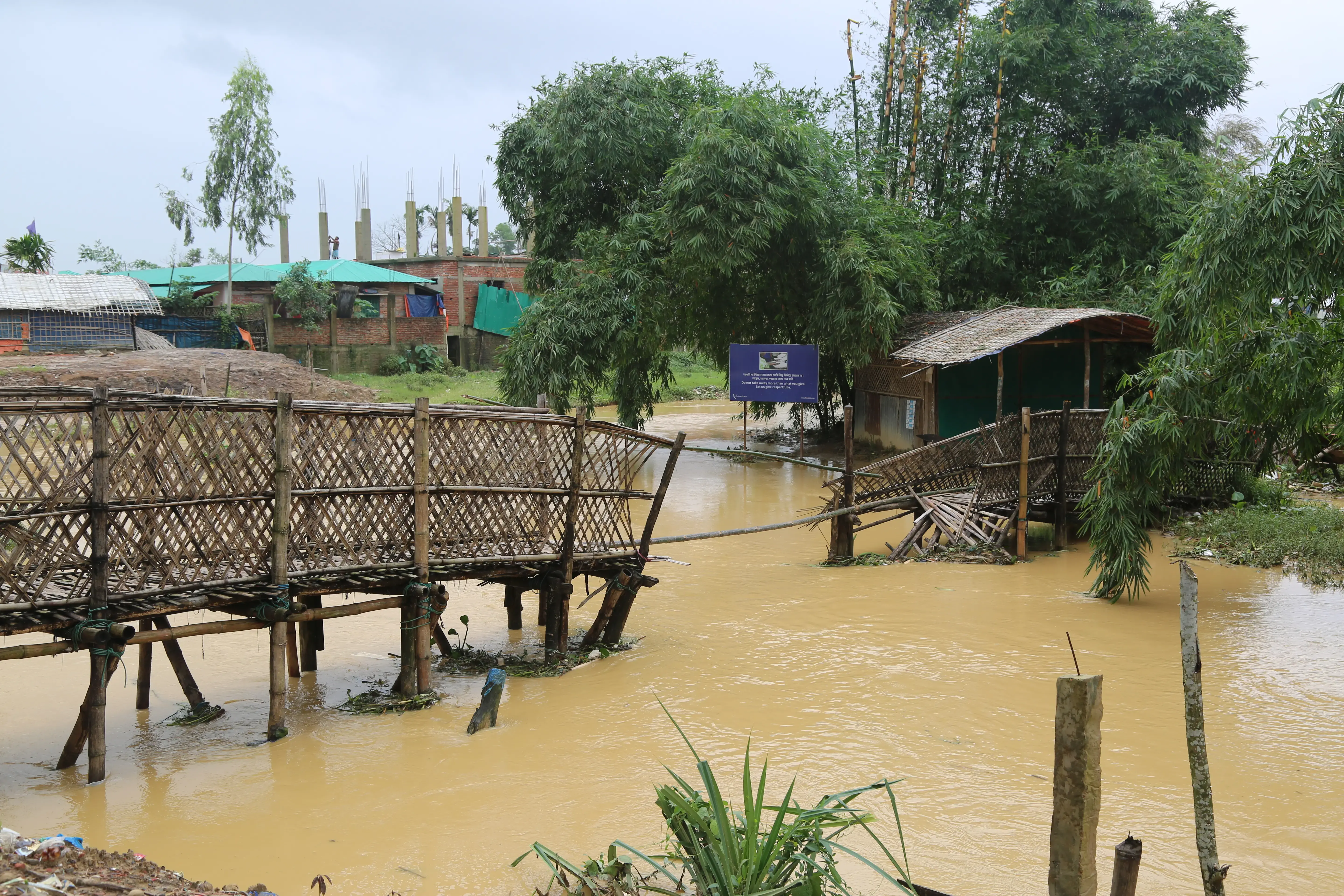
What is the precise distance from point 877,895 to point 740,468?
14.6 metres

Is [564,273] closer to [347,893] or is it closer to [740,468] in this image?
[740,468]

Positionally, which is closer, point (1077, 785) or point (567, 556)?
point (1077, 785)

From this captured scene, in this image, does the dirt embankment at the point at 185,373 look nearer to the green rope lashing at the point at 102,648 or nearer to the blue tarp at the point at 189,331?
the blue tarp at the point at 189,331

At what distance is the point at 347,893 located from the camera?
4.45 meters

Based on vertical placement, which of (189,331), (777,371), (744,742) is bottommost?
(744,742)

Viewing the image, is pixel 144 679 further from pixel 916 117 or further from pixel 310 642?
pixel 916 117

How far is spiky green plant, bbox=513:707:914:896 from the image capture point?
11.7 ft

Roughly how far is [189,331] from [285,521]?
24218 millimetres

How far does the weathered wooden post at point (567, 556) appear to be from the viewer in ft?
24.0

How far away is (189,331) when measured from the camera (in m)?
27.3

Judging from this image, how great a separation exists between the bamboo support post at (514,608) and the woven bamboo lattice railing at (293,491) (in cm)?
125

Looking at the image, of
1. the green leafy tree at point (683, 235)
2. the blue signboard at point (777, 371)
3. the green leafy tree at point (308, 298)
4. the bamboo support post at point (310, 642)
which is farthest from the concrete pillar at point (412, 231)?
the bamboo support post at point (310, 642)

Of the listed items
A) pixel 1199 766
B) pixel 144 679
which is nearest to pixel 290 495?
pixel 144 679

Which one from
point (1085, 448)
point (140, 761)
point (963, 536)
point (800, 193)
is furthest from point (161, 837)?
point (800, 193)
